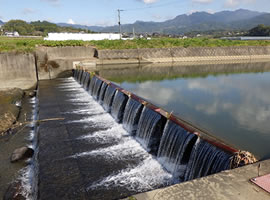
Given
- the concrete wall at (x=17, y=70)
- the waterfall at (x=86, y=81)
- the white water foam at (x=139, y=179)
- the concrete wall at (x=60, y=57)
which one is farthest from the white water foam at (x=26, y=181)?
the concrete wall at (x=60, y=57)

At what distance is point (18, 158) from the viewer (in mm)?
7730

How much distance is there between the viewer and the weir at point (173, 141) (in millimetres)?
5035

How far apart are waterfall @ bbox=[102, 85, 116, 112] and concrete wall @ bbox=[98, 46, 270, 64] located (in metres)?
16.1

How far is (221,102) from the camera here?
12.9 meters

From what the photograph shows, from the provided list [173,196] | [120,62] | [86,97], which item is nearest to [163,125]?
[173,196]

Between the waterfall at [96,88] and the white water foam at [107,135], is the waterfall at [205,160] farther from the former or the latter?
the waterfall at [96,88]

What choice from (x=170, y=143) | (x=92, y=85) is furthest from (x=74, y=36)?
(x=170, y=143)

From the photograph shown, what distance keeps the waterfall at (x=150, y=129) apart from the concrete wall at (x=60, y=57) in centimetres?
1594

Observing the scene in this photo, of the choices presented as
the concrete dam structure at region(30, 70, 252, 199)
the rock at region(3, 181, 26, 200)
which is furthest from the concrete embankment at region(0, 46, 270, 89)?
the rock at region(3, 181, 26, 200)

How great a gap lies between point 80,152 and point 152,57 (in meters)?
26.0

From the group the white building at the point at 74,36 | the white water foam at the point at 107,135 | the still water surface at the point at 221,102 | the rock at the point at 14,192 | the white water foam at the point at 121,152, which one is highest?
the white building at the point at 74,36

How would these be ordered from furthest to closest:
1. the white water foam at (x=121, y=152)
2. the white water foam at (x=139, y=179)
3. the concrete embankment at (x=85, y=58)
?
the concrete embankment at (x=85, y=58) → the white water foam at (x=121, y=152) → the white water foam at (x=139, y=179)

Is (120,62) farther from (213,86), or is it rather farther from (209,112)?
(209,112)

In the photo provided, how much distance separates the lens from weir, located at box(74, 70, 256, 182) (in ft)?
16.5
